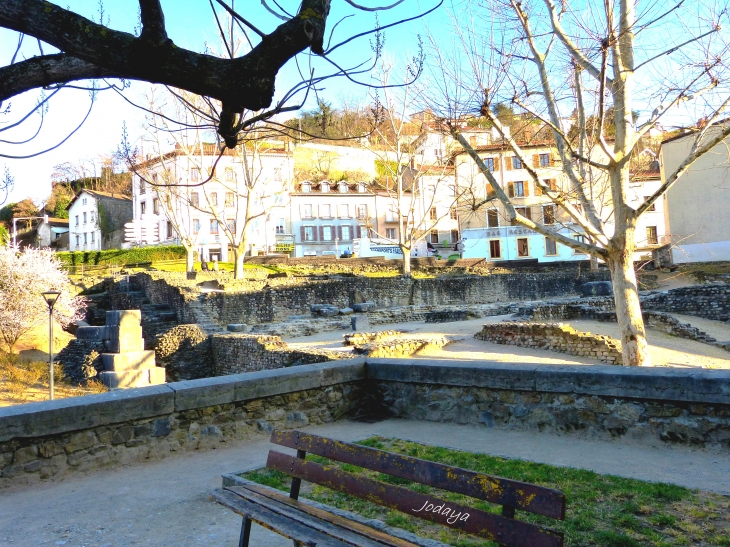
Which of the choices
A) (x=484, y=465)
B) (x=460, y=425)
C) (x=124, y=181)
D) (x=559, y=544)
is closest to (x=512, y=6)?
(x=460, y=425)

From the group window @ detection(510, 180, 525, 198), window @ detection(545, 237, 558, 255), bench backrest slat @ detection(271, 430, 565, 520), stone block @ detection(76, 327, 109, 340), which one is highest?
window @ detection(510, 180, 525, 198)

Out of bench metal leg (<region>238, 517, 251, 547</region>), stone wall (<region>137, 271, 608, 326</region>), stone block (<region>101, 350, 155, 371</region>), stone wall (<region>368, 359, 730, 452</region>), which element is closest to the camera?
bench metal leg (<region>238, 517, 251, 547</region>)

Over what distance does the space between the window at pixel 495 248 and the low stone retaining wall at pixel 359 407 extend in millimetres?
40566

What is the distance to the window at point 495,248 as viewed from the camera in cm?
4616

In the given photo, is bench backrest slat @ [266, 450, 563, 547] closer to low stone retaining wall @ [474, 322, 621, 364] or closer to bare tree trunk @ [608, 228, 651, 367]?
bare tree trunk @ [608, 228, 651, 367]

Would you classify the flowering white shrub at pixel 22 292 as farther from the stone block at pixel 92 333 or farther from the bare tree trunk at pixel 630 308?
the bare tree trunk at pixel 630 308

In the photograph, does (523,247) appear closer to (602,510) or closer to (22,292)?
(22,292)

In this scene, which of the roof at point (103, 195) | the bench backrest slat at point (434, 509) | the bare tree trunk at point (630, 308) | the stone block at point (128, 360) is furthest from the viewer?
the roof at point (103, 195)

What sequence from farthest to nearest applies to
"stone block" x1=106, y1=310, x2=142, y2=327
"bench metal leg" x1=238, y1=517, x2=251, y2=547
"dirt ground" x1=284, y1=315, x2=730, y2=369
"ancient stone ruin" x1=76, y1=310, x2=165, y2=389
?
"stone block" x1=106, y1=310, x2=142, y2=327 → "ancient stone ruin" x1=76, y1=310, x2=165, y2=389 → "dirt ground" x1=284, y1=315, x2=730, y2=369 → "bench metal leg" x1=238, y1=517, x2=251, y2=547

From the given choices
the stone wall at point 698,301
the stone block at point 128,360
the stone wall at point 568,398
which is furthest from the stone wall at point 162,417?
the stone wall at point 698,301

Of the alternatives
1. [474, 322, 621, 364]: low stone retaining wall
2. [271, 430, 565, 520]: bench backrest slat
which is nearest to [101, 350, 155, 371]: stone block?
[474, 322, 621, 364]: low stone retaining wall

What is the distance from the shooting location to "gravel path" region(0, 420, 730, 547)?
371cm

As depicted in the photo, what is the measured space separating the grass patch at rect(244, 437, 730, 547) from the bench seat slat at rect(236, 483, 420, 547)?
0.69m

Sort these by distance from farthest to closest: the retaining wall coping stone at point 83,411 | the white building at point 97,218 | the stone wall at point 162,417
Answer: the white building at point 97,218 < the stone wall at point 162,417 < the retaining wall coping stone at point 83,411
